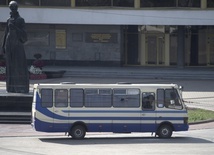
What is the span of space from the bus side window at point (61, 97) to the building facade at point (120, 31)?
30775mm

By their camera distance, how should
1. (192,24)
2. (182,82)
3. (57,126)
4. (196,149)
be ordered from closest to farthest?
1. (196,149)
2. (57,126)
3. (182,82)
4. (192,24)

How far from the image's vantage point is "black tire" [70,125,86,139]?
91.8ft

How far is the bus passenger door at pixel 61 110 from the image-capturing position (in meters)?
27.8

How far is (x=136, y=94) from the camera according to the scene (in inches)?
1116

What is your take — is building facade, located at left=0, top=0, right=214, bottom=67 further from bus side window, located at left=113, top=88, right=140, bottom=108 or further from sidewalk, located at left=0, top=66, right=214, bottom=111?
bus side window, located at left=113, top=88, right=140, bottom=108

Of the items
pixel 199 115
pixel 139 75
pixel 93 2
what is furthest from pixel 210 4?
pixel 199 115

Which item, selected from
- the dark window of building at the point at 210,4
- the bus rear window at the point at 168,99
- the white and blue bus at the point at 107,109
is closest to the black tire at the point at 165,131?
the white and blue bus at the point at 107,109

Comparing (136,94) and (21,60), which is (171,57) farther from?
(136,94)

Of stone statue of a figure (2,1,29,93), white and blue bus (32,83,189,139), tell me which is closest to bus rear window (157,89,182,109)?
white and blue bus (32,83,189,139)

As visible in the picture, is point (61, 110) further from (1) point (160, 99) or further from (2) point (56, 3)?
(2) point (56, 3)

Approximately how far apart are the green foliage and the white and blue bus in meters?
6.22

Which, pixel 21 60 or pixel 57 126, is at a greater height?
pixel 21 60

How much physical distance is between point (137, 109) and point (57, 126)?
308cm

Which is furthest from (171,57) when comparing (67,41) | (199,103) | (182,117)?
(182,117)
